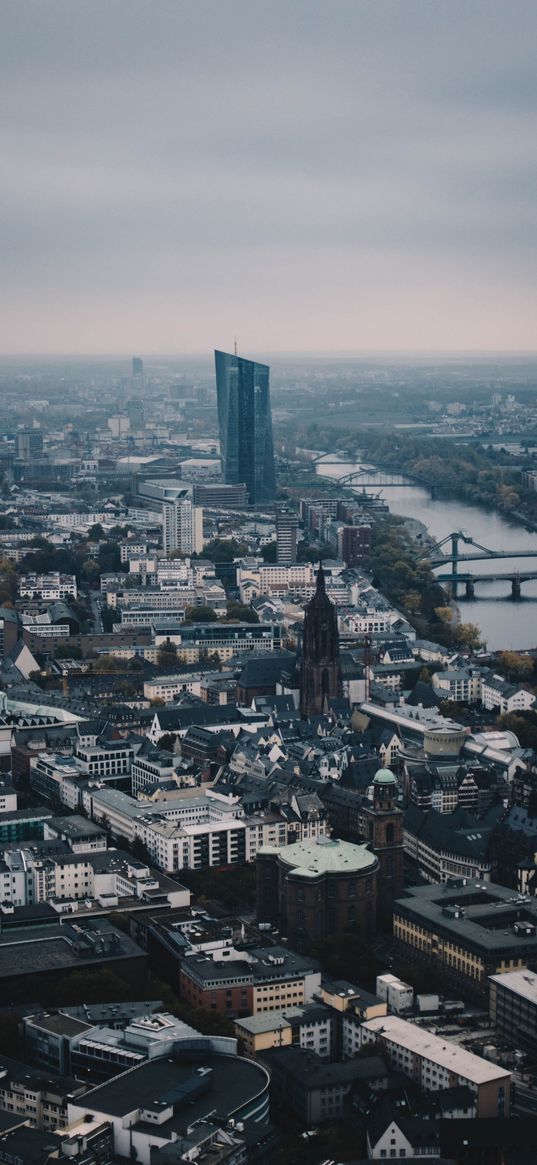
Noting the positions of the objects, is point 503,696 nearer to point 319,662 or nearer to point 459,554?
point 319,662

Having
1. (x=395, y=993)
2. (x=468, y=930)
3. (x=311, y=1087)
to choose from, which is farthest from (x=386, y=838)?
(x=311, y=1087)

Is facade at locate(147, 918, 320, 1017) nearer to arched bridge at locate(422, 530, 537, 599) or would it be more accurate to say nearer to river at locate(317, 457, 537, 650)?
river at locate(317, 457, 537, 650)

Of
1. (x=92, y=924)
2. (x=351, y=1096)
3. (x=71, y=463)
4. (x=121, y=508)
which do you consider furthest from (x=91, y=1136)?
(x=71, y=463)

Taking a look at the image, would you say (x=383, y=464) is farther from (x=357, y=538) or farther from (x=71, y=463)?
(x=357, y=538)

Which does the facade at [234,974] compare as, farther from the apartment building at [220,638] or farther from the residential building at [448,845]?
the apartment building at [220,638]

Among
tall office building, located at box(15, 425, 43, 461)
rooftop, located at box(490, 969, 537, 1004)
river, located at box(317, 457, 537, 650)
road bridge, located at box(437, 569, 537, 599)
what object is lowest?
river, located at box(317, 457, 537, 650)

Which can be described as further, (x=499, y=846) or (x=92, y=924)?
(x=499, y=846)

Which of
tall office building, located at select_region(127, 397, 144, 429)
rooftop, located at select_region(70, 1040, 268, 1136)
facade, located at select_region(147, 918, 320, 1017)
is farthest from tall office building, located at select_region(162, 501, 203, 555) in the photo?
tall office building, located at select_region(127, 397, 144, 429)
